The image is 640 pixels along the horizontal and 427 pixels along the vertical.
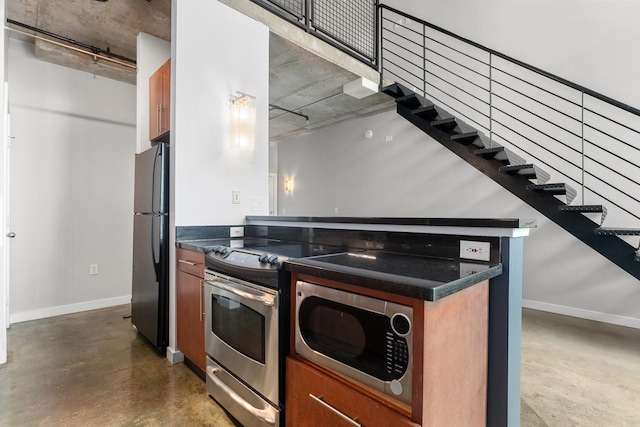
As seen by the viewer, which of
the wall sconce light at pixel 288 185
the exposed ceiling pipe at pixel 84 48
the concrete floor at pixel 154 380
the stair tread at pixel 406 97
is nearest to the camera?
the concrete floor at pixel 154 380

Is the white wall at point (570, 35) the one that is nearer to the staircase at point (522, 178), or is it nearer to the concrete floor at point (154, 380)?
the staircase at point (522, 178)

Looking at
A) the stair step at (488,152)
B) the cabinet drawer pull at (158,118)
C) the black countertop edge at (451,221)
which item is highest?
the cabinet drawer pull at (158,118)

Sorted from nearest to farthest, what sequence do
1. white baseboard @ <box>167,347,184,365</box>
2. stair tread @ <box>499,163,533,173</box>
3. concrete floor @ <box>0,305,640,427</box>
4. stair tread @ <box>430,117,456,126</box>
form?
concrete floor @ <box>0,305,640,427</box> < white baseboard @ <box>167,347,184,365</box> < stair tread @ <box>499,163,533,173</box> < stair tread @ <box>430,117,456,126</box>

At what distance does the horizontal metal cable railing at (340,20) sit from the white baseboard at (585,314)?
3.72 meters

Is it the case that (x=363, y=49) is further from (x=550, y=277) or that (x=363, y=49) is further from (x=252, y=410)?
(x=252, y=410)

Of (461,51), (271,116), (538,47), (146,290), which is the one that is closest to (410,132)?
(461,51)

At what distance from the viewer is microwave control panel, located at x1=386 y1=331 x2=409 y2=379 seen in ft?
3.28

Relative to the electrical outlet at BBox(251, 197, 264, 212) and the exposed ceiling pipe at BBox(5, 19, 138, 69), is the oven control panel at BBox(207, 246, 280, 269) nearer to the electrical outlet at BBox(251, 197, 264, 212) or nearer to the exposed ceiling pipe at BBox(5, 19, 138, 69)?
the electrical outlet at BBox(251, 197, 264, 212)

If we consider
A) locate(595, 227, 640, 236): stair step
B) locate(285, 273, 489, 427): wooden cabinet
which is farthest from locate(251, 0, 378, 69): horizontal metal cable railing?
locate(595, 227, 640, 236): stair step

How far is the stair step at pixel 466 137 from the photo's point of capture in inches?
142

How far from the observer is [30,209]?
3.37 metres

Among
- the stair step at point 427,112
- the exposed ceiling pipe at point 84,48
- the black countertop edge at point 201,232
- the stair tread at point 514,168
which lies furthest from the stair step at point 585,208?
→ the exposed ceiling pipe at point 84,48

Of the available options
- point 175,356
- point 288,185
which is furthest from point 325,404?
point 288,185

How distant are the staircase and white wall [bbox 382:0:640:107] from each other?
107 centimetres
